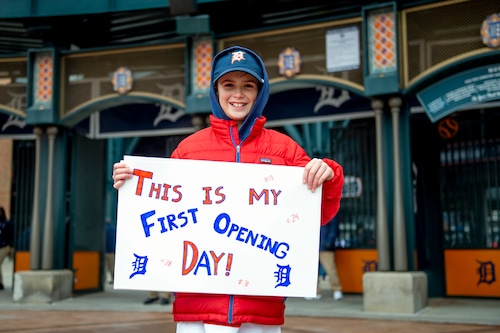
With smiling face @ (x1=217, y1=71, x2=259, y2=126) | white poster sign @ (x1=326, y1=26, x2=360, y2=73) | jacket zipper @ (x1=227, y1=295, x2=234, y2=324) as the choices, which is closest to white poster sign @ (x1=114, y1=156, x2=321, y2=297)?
jacket zipper @ (x1=227, y1=295, x2=234, y2=324)

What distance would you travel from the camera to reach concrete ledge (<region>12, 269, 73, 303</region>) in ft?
34.9

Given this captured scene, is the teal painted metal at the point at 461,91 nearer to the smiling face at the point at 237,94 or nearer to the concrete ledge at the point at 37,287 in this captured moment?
the smiling face at the point at 237,94

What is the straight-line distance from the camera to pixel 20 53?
11.8 metres

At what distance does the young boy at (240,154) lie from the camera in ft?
8.05

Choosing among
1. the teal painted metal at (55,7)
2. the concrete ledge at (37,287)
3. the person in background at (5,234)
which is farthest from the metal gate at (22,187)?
the teal painted metal at (55,7)

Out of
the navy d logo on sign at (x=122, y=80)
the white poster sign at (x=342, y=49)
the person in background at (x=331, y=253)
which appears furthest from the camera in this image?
the navy d logo on sign at (x=122, y=80)

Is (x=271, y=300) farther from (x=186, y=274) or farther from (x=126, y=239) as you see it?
(x=126, y=239)

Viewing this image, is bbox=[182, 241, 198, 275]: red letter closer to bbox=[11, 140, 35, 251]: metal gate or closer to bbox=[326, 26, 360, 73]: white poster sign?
bbox=[326, 26, 360, 73]: white poster sign

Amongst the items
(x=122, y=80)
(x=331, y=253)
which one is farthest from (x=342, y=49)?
(x=122, y=80)

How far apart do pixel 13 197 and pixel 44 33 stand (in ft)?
14.7

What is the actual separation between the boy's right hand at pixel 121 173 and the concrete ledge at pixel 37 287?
8.87 metres

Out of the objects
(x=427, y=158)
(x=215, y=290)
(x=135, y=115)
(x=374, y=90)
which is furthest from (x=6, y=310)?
(x=215, y=290)

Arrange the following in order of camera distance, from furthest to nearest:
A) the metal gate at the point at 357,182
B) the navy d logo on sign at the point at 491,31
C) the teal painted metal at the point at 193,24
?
the metal gate at the point at 357,182, the teal painted metal at the point at 193,24, the navy d logo on sign at the point at 491,31

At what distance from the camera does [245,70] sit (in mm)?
2510
